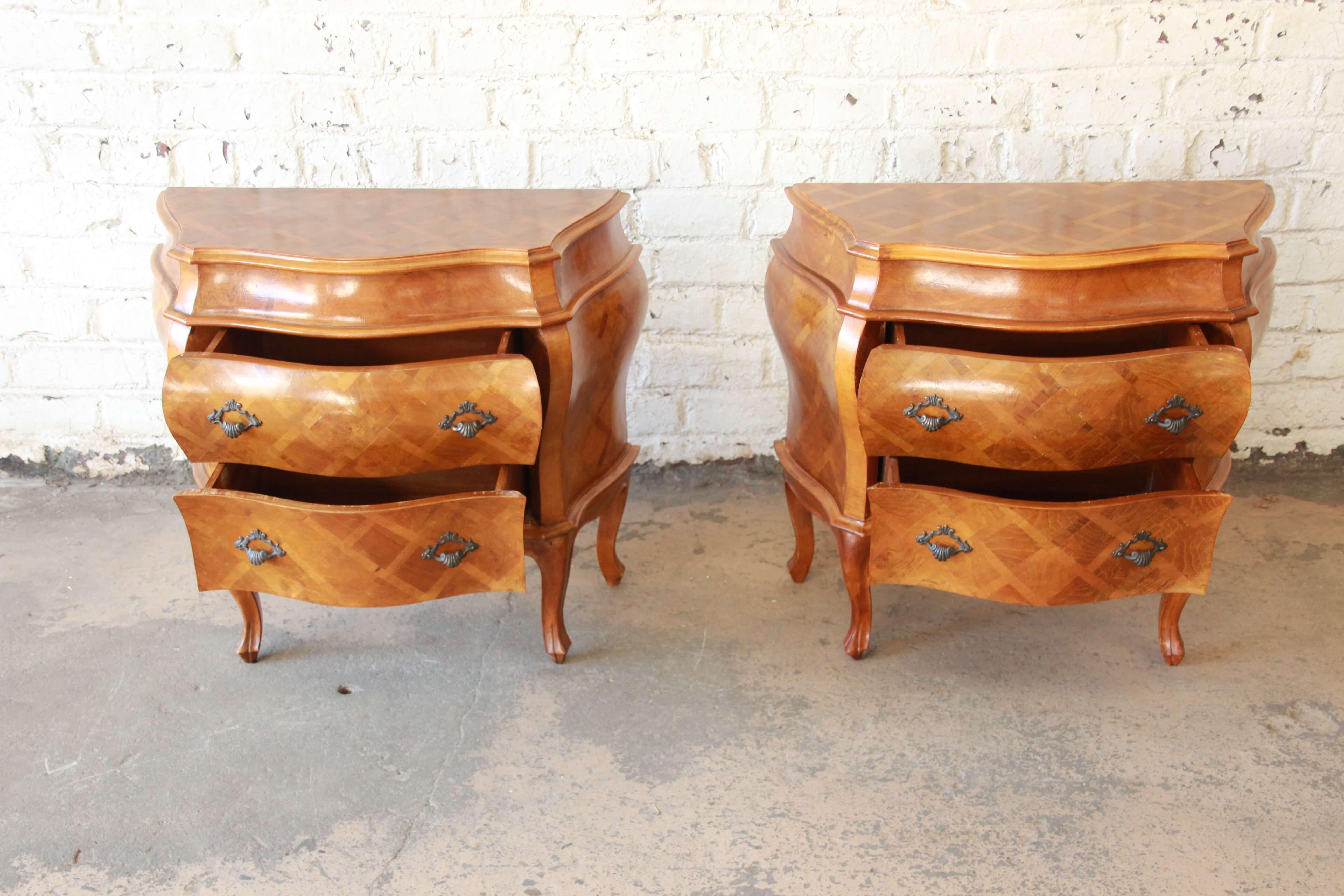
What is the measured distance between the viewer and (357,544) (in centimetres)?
161

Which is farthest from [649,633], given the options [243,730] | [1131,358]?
[1131,358]

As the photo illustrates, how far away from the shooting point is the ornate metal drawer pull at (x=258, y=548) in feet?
5.37

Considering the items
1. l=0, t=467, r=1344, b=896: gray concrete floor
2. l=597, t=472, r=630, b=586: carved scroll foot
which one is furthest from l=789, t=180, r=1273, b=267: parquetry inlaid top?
l=0, t=467, r=1344, b=896: gray concrete floor

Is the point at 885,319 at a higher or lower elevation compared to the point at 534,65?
lower

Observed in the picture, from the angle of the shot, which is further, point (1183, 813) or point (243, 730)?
point (243, 730)

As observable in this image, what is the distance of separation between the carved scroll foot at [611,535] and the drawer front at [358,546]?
440 mm

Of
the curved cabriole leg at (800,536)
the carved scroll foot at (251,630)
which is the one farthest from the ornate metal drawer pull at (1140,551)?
the carved scroll foot at (251,630)

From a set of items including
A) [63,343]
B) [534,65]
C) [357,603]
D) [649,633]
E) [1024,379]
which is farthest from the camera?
[63,343]

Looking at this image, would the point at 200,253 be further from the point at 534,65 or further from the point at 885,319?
the point at 885,319

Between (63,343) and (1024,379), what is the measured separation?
83.6 inches

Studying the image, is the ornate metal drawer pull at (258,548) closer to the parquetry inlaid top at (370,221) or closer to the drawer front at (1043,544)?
the parquetry inlaid top at (370,221)

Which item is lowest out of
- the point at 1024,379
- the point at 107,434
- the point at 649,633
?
the point at 649,633

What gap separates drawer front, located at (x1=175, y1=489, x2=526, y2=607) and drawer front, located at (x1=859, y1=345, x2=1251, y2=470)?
61cm

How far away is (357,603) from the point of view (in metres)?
1.67
